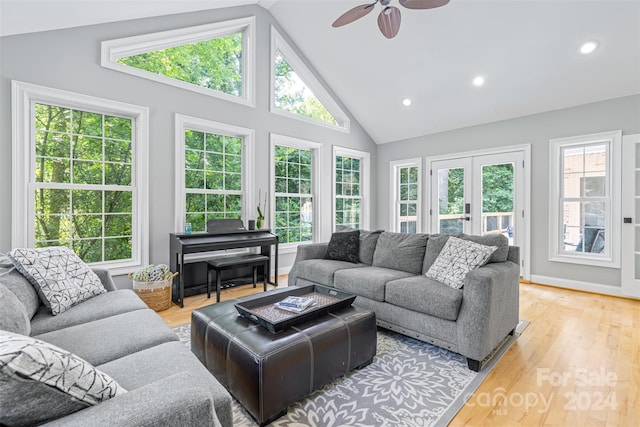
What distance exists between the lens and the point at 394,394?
182 centimetres

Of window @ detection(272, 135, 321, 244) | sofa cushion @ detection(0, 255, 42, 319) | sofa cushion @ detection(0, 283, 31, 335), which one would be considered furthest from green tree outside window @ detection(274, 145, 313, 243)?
sofa cushion @ detection(0, 283, 31, 335)

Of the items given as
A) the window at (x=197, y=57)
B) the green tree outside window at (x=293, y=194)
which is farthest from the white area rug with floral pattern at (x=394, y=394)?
the window at (x=197, y=57)

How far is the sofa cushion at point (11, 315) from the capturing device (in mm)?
1272

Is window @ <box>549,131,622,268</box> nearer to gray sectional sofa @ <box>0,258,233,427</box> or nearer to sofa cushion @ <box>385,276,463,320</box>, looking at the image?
sofa cushion @ <box>385,276,463,320</box>

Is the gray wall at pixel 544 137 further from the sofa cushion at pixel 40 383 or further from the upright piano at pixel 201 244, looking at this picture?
the sofa cushion at pixel 40 383

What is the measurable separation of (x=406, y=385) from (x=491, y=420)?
1.56ft

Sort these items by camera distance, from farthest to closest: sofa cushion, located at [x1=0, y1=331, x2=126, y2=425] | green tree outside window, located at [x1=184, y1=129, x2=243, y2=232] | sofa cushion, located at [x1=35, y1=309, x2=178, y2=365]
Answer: green tree outside window, located at [x1=184, y1=129, x2=243, y2=232]
sofa cushion, located at [x1=35, y1=309, x2=178, y2=365]
sofa cushion, located at [x1=0, y1=331, x2=126, y2=425]

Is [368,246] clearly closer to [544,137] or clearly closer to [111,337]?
[111,337]

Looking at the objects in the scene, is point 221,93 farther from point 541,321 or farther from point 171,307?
point 541,321

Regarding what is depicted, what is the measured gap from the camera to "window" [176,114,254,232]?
3.84 metres

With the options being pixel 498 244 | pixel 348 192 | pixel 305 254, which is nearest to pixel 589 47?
pixel 498 244

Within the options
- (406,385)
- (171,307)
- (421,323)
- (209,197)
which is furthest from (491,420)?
(209,197)

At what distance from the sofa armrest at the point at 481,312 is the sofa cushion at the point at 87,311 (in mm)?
2209

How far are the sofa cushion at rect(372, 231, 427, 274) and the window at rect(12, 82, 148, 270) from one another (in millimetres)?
2745
